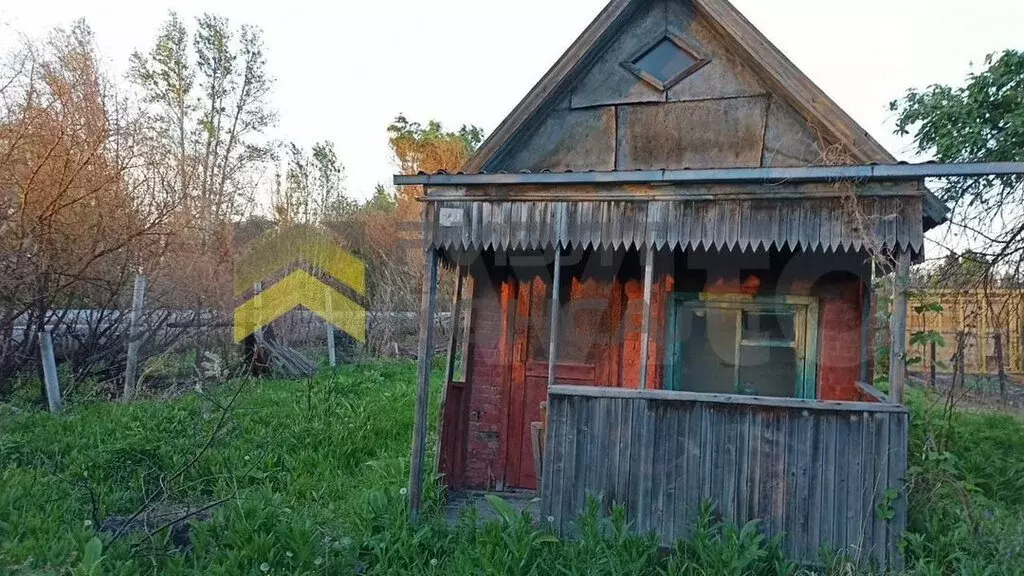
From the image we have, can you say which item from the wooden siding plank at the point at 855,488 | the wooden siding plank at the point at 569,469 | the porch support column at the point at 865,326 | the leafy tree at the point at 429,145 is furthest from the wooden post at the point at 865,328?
the leafy tree at the point at 429,145

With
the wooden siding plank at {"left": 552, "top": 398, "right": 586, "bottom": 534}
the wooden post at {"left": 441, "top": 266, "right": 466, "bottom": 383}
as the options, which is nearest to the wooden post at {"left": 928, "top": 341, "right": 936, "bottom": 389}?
the wooden siding plank at {"left": 552, "top": 398, "right": 586, "bottom": 534}

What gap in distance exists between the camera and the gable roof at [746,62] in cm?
530

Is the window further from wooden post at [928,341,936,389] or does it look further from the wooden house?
wooden post at [928,341,936,389]

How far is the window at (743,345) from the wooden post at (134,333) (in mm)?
8689

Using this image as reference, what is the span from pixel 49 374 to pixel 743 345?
9.46m

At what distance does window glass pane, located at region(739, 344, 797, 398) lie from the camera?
609 centimetres

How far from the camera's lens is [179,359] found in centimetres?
1109

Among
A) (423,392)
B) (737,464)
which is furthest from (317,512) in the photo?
(737,464)

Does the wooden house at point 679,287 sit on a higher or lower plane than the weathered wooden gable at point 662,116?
lower

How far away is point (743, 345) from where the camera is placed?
6.20 m

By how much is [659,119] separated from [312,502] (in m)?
5.24

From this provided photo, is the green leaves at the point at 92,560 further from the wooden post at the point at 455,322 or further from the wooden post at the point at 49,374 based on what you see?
the wooden post at the point at 49,374

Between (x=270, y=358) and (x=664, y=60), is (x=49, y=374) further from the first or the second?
(x=664, y=60)

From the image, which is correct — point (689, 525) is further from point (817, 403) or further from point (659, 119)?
point (659, 119)
